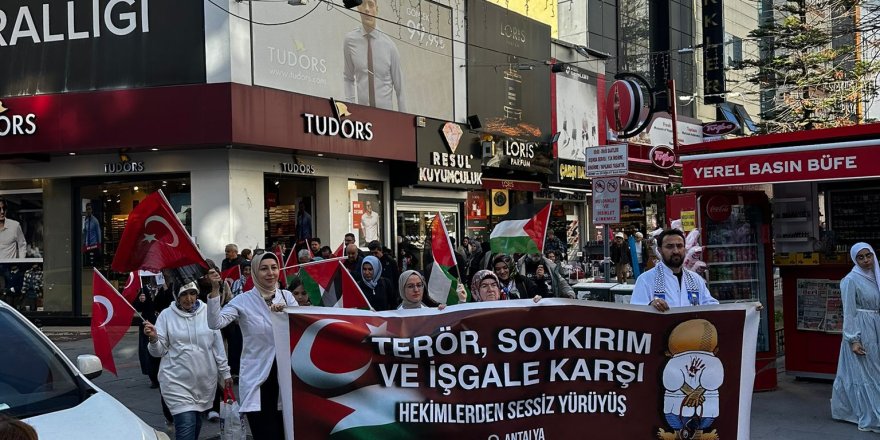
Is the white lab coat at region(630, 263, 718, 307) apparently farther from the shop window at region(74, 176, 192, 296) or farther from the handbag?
the shop window at region(74, 176, 192, 296)

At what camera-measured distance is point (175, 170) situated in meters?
16.9

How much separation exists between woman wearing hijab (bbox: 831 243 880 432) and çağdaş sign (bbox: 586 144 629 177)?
3.60 meters

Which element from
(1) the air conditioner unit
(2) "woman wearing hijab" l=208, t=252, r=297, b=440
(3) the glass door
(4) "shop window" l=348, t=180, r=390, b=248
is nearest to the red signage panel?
(2) "woman wearing hijab" l=208, t=252, r=297, b=440

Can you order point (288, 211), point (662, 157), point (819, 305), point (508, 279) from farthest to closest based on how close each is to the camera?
point (662, 157), point (288, 211), point (819, 305), point (508, 279)

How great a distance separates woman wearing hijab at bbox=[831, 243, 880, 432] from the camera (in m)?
8.12

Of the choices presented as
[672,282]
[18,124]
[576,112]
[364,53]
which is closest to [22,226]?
[18,124]

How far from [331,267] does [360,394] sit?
351 centimetres

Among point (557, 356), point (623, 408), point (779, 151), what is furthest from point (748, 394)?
point (779, 151)

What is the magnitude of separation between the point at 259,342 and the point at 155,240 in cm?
165

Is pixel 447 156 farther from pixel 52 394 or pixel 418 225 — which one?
pixel 52 394

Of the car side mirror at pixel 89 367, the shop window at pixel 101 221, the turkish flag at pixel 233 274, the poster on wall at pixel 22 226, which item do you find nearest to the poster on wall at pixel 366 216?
the shop window at pixel 101 221

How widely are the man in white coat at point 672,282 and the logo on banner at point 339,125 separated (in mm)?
12446

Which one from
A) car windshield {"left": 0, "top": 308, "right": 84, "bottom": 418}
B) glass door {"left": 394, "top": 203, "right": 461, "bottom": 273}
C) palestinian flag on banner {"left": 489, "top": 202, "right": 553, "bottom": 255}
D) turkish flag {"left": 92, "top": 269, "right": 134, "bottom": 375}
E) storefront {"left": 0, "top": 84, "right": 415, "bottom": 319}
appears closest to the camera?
car windshield {"left": 0, "top": 308, "right": 84, "bottom": 418}

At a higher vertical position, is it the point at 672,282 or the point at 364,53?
the point at 364,53
